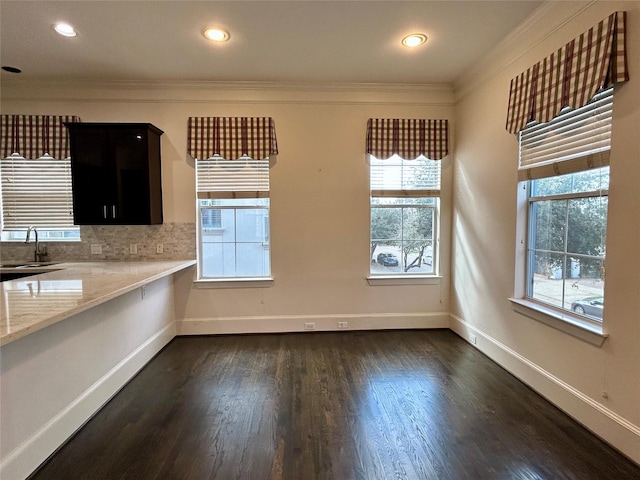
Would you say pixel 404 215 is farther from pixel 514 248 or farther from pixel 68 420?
pixel 68 420

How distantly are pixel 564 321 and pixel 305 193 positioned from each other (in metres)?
2.60

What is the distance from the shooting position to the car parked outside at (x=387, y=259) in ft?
12.4

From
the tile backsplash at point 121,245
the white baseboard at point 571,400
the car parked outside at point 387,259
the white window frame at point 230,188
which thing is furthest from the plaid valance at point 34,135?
the white baseboard at point 571,400

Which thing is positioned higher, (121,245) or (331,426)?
(121,245)

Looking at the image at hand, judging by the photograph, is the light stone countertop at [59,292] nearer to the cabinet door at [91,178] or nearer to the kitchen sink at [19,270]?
the kitchen sink at [19,270]

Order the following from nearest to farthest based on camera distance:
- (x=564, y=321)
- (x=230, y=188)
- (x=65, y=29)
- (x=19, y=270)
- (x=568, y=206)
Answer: (x=564, y=321) < (x=568, y=206) < (x=65, y=29) < (x=19, y=270) < (x=230, y=188)

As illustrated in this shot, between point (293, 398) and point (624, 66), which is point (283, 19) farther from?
point (293, 398)

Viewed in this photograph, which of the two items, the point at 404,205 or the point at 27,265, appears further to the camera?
the point at 404,205

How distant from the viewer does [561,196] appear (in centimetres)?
230

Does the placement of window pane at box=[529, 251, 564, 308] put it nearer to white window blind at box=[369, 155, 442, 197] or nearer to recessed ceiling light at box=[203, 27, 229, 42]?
white window blind at box=[369, 155, 442, 197]

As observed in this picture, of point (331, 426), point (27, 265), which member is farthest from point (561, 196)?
point (27, 265)

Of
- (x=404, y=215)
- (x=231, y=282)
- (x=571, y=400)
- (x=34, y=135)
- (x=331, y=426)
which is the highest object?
(x=34, y=135)

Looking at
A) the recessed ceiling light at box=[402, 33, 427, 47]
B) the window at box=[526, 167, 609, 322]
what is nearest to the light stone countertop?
the recessed ceiling light at box=[402, 33, 427, 47]

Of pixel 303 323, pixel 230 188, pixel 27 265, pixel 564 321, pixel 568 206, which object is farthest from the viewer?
pixel 303 323
